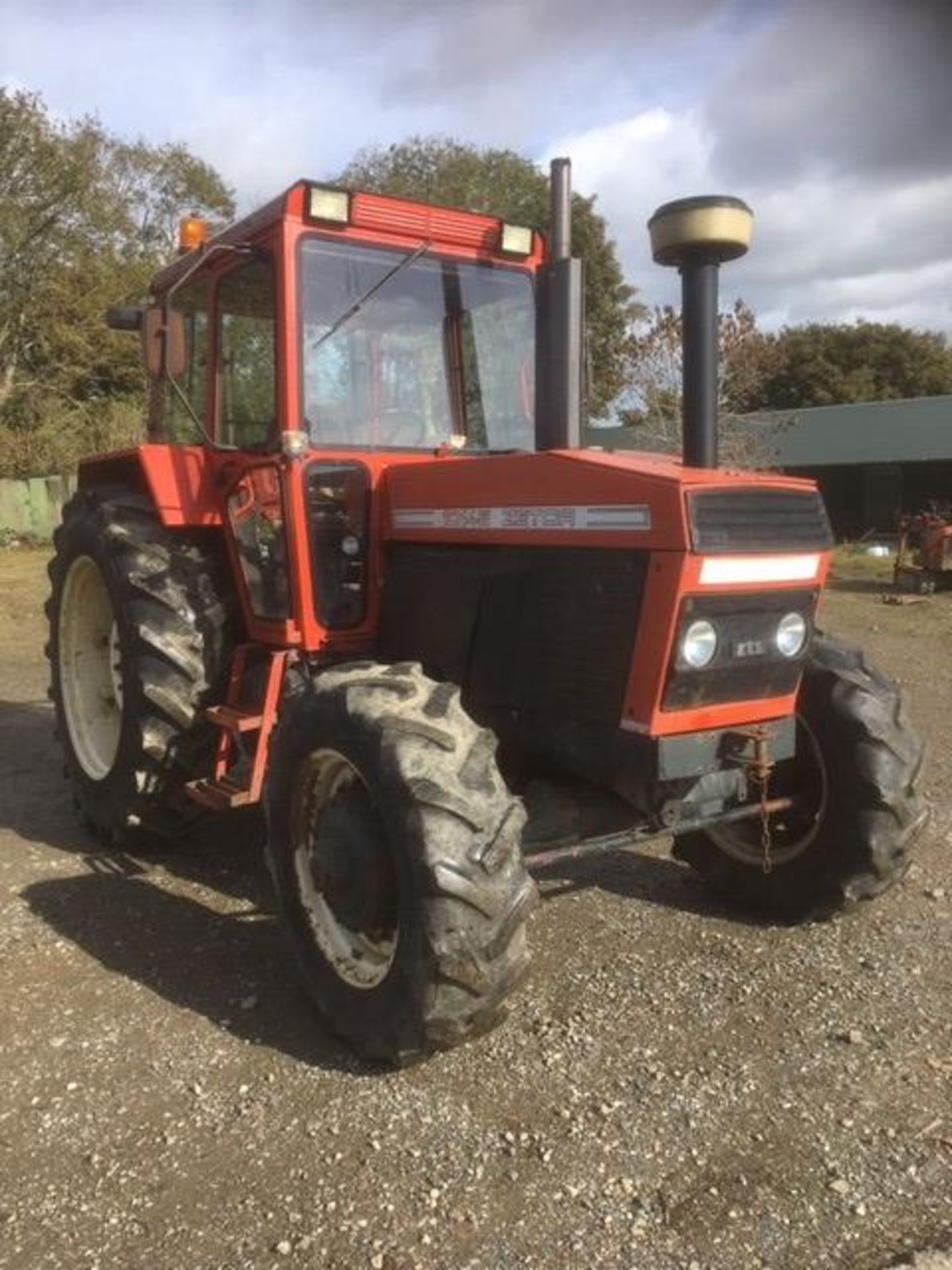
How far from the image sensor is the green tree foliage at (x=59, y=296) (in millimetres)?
26406

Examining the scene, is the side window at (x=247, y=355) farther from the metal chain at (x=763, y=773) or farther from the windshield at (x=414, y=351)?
the metal chain at (x=763, y=773)

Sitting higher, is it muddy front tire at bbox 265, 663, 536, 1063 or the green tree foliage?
the green tree foliage

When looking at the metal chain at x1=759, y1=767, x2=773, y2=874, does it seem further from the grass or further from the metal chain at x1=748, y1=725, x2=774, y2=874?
the grass

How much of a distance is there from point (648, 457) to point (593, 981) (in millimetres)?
1793

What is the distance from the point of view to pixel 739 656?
3.58 m

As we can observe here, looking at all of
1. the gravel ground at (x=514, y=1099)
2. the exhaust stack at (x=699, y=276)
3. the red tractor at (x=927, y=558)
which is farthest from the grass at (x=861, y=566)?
the exhaust stack at (x=699, y=276)

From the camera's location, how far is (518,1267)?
2484 millimetres

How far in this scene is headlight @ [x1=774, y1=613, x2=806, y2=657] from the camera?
145 inches

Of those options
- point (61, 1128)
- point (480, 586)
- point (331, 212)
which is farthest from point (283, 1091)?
point (331, 212)

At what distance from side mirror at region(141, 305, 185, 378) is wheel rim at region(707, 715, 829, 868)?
279 centimetres

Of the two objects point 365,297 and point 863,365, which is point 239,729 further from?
point 863,365

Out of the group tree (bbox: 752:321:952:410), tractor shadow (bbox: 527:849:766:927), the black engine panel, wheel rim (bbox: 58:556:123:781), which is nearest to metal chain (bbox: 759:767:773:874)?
tractor shadow (bbox: 527:849:766:927)

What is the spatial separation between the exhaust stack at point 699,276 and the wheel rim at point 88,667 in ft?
10.2

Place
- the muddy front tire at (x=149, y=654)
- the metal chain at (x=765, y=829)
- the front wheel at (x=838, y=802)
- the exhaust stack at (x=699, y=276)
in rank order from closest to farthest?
the exhaust stack at (x=699, y=276)
the metal chain at (x=765, y=829)
the front wheel at (x=838, y=802)
the muddy front tire at (x=149, y=654)
